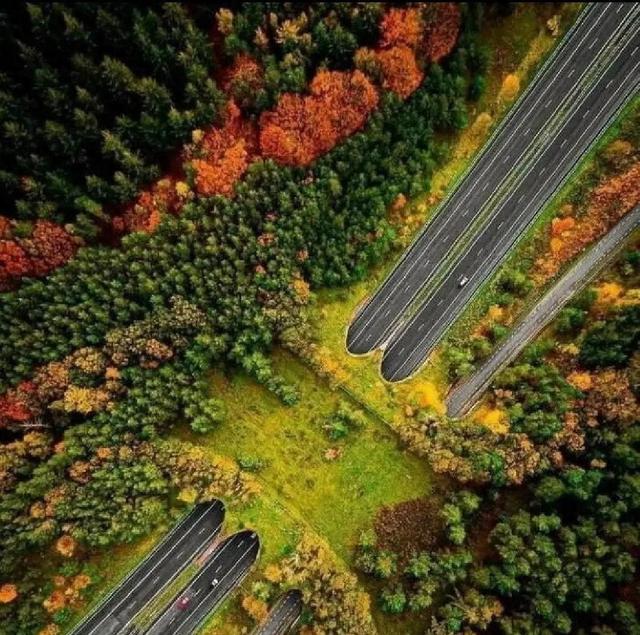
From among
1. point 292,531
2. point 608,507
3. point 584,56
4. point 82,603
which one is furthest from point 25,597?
point 584,56

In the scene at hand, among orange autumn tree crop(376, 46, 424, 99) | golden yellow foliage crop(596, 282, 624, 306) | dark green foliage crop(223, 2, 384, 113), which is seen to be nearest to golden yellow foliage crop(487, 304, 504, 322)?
golden yellow foliage crop(596, 282, 624, 306)

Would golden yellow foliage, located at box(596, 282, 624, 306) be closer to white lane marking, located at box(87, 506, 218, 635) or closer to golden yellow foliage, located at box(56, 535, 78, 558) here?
white lane marking, located at box(87, 506, 218, 635)

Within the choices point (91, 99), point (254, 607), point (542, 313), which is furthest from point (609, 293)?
point (91, 99)

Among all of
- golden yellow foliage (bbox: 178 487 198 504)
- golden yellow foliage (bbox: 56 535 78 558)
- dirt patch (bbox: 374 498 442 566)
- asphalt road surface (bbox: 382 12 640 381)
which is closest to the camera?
golden yellow foliage (bbox: 56 535 78 558)

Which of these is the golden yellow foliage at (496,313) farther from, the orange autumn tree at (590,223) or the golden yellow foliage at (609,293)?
the golden yellow foliage at (609,293)

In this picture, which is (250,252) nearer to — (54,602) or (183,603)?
(183,603)

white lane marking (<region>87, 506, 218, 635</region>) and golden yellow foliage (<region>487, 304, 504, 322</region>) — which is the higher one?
golden yellow foliage (<region>487, 304, 504, 322</region>)

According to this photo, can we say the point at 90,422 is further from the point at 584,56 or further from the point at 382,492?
the point at 584,56

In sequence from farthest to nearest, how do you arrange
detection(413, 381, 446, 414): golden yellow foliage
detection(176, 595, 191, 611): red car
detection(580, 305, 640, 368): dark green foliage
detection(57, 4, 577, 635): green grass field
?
detection(413, 381, 446, 414): golden yellow foliage → detection(57, 4, 577, 635): green grass field → detection(176, 595, 191, 611): red car → detection(580, 305, 640, 368): dark green foliage
